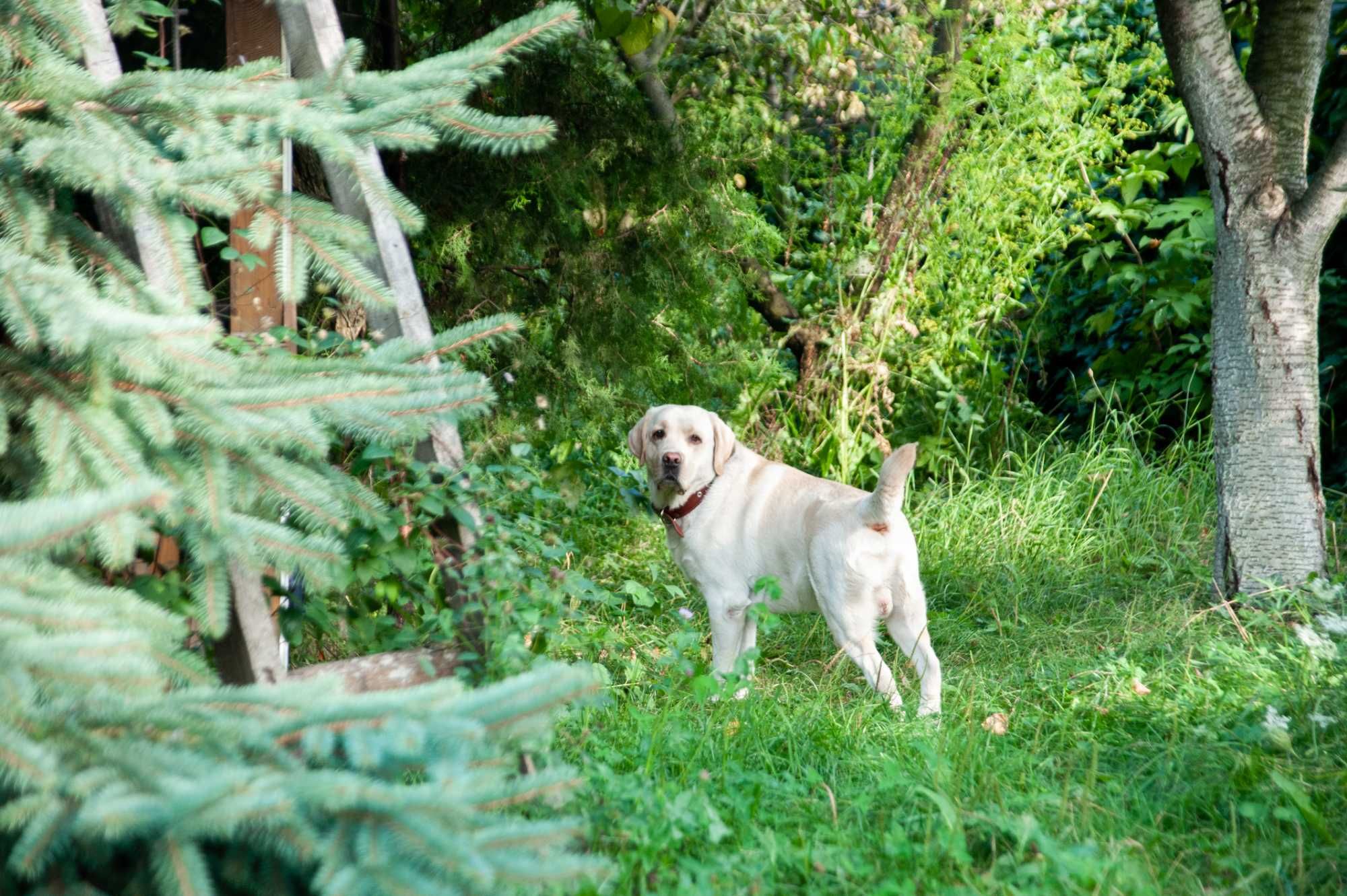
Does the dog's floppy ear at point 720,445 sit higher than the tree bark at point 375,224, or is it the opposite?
the tree bark at point 375,224

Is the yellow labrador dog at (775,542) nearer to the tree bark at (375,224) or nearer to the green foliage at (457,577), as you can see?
the green foliage at (457,577)

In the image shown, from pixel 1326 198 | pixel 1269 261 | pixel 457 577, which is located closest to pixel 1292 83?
pixel 1326 198

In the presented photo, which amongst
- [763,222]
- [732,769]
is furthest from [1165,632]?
[763,222]

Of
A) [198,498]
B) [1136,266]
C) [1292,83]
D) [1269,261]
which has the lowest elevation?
[1136,266]

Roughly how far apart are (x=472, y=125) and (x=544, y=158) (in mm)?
2655

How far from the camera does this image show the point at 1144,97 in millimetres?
6574

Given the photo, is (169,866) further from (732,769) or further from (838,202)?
(838,202)

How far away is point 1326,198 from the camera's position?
14.3ft

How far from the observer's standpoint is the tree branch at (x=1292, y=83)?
4488 millimetres

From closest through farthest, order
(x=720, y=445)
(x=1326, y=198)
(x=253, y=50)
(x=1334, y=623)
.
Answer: (x=253, y=50)
(x=1334, y=623)
(x=1326, y=198)
(x=720, y=445)

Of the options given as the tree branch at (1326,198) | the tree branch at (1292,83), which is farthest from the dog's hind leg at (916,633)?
the tree branch at (1292,83)

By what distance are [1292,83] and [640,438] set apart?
2969 millimetres

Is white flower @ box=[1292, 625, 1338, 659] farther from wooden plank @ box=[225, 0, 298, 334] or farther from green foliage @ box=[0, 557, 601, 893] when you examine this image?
wooden plank @ box=[225, 0, 298, 334]

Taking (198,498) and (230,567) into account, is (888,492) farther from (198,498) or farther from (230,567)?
(198,498)
